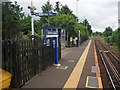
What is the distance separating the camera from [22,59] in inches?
504

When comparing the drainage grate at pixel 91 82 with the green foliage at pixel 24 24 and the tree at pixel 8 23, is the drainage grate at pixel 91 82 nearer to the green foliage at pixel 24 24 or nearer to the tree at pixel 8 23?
the tree at pixel 8 23

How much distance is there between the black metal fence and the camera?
465 inches

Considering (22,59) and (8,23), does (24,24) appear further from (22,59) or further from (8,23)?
(22,59)

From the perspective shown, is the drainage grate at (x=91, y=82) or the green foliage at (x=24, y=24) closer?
the drainage grate at (x=91, y=82)

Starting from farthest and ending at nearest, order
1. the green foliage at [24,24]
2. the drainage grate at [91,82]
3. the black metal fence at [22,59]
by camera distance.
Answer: the green foliage at [24,24] < the drainage grate at [91,82] < the black metal fence at [22,59]


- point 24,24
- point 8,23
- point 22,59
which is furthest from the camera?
point 24,24

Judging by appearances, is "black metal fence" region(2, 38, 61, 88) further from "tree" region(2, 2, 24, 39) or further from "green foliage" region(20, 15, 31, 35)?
"green foliage" region(20, 15, 31, 35)

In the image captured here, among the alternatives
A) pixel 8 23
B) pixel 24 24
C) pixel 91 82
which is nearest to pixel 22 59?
pixel 8 23

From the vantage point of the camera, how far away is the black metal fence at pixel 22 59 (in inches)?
465

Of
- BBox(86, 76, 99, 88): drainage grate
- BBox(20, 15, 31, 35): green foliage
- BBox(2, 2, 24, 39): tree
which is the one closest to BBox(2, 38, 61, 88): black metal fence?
BBox(2, 2, 24, 39): tree

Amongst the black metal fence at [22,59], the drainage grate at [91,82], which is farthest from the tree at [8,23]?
the drainage grate at [91,82]

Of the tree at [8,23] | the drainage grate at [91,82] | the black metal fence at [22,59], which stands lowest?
the drainage grate at [91,82]

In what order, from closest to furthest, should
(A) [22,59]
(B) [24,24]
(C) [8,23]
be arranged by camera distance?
(A) [22,59] → (C) [8,23] → (B) [24,24]

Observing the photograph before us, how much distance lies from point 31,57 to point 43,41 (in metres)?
3.46
